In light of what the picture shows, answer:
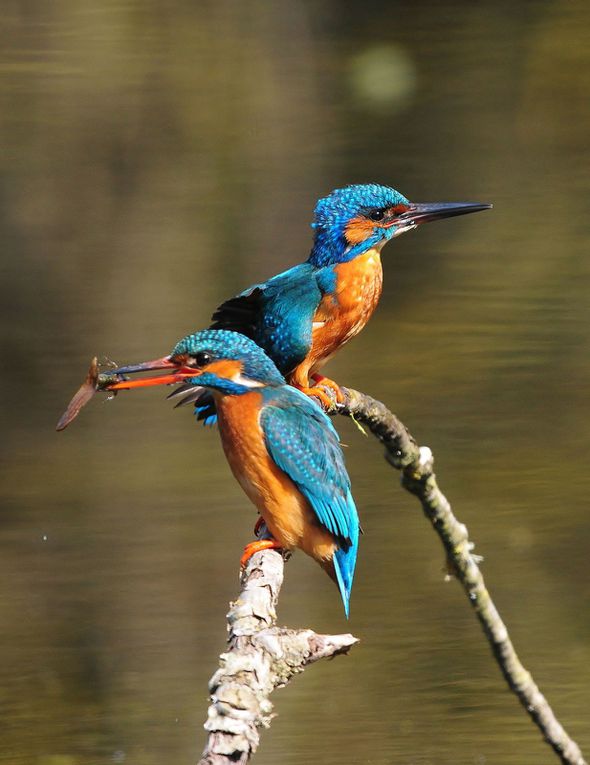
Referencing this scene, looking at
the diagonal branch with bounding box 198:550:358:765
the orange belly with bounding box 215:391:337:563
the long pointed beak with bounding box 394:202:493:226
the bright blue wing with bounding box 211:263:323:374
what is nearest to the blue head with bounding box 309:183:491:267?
the long pointed beak with bounding box 394:202:493:226

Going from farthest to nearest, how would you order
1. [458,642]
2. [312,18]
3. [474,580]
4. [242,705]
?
[458,642] < [312,18] < [474,580] < [242,705]

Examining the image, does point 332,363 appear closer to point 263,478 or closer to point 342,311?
point 342,311

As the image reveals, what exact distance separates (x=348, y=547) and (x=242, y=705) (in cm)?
51

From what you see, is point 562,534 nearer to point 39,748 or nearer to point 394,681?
point 394,681

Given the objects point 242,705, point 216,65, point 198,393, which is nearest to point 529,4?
point 216,65

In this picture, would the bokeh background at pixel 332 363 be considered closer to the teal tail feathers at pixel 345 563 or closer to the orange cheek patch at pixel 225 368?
the teal tail feathers at pixel 345 563

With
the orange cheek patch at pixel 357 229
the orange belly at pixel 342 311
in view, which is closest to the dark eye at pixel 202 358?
the orange belly at pixel 342 311

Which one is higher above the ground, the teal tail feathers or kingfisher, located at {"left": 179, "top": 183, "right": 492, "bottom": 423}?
kingfisher, located at {"left": 179, "top": 183, "right": 492, "bottom": 423}

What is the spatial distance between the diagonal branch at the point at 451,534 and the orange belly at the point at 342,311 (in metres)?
A: 0.15

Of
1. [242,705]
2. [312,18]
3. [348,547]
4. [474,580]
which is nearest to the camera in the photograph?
[242,705]

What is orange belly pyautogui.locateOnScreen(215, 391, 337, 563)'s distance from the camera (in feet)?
4.45

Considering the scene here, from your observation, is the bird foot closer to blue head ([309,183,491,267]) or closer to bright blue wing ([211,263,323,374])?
bright blue wing ([211,263,323,374])

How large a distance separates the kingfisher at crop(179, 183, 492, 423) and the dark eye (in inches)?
10.7

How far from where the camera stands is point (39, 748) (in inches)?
105
